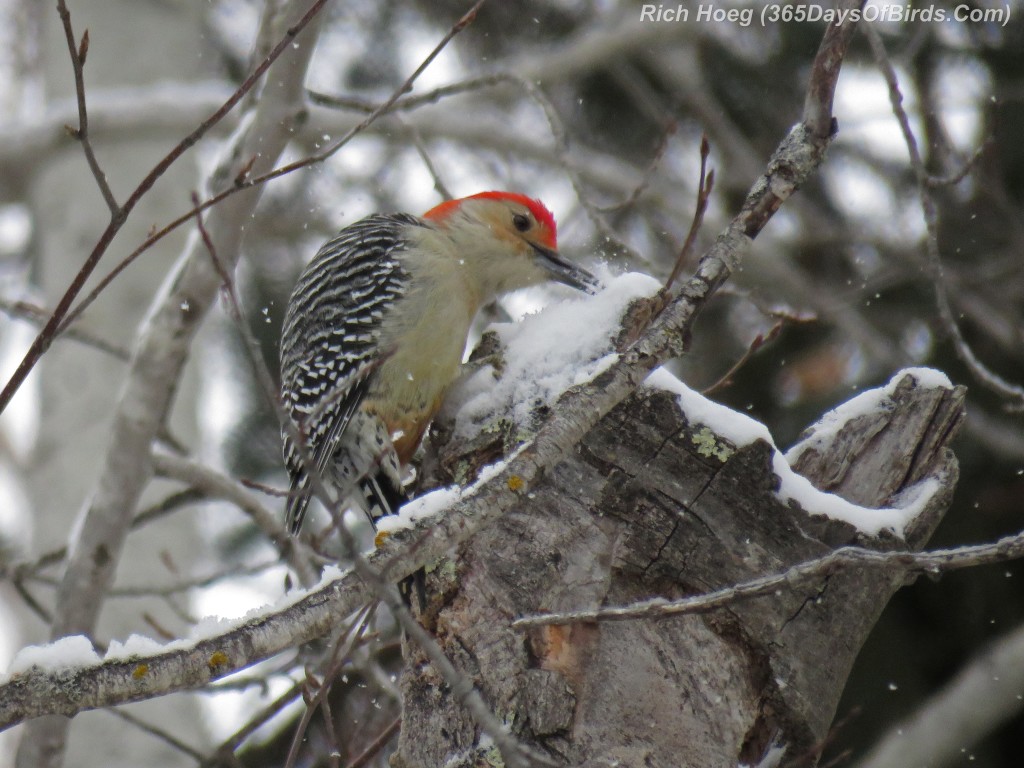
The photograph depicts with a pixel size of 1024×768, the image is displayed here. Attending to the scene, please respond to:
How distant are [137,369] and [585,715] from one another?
2.19 m

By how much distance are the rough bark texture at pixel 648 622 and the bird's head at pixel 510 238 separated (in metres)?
2.17

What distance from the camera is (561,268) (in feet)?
16.8

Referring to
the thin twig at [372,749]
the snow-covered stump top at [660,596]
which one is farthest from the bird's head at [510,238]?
the thin twig at [372,749]

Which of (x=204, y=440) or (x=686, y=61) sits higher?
(x=686, y=61)

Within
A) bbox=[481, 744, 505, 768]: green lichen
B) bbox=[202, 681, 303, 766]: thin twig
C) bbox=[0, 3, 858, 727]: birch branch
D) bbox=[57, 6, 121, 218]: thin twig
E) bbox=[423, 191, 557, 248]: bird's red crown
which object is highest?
bbox=[423, 191, 557, 248]: bird's red crown

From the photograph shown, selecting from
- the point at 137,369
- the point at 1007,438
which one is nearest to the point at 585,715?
the point at 137,369

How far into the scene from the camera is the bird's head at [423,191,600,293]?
16.5 ft

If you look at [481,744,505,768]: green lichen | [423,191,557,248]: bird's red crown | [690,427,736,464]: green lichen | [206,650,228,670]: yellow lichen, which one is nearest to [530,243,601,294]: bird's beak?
[423,191,557,248]: bird's red crown

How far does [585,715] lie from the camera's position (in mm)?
2605

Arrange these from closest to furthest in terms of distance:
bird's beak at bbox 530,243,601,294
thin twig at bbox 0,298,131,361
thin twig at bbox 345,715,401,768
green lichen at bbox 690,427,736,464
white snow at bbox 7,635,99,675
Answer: white snow at bbox 7,635,99,675, green lichen at bbox 690,427,736,464, thin twig at bbox 345,715,401,768, thin twig at bbox 0,298,131,361, bird's beak at bbox 530,243,601,294

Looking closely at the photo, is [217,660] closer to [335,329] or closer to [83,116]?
[83,116]

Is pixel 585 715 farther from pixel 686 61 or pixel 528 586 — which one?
pixel 686 61

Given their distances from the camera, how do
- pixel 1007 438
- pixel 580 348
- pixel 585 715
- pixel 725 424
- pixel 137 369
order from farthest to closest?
pixel 1007 438, pixel 137 369, pixel 580 348, pixel 725 424, pixel 585 715

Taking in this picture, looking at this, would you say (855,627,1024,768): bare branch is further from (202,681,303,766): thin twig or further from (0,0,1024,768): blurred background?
(202,681,303,766): thin twig
